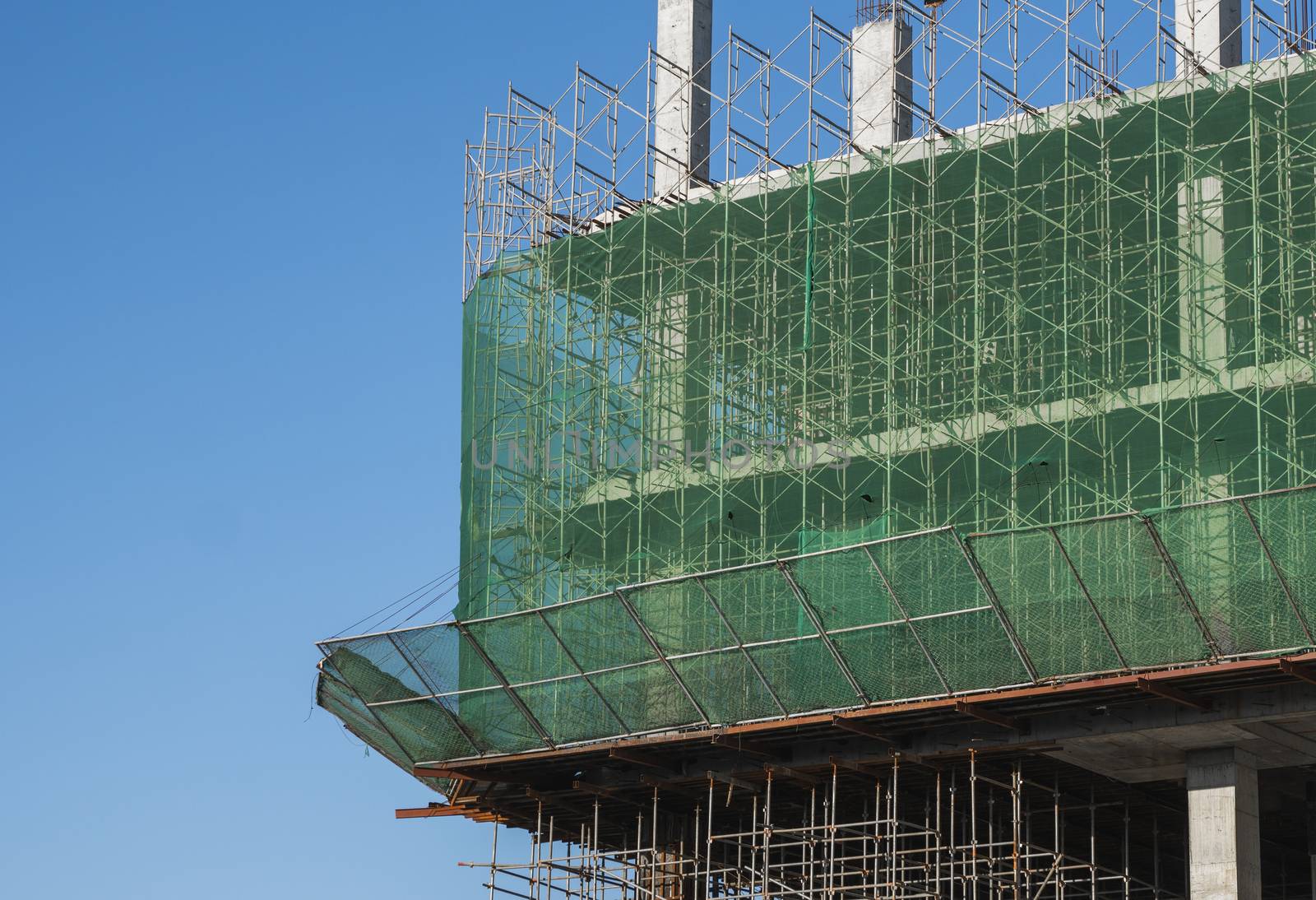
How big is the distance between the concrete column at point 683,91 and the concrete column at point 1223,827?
17144 millimetres

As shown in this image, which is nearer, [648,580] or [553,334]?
[648,580]

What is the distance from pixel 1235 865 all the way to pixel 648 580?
1112 cm

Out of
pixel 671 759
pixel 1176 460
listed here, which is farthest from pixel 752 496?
pixel 1176 460

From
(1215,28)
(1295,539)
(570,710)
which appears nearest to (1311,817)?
(1295,539)

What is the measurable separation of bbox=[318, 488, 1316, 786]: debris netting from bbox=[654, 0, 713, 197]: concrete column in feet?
38.6

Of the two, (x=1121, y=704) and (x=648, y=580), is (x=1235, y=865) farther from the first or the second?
(x=648, y=580)

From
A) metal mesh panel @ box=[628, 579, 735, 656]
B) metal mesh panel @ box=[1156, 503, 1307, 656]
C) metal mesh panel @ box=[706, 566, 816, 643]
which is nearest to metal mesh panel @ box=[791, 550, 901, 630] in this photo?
metal mesh panel @ box=[706, 566, 816, 643]

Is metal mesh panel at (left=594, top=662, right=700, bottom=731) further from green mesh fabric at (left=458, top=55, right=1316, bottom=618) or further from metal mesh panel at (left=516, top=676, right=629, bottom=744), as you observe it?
green mesh fabric at (left=458, top=55, right=1316, bottom=618)

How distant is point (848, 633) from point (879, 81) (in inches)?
592

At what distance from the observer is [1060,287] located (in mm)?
38281

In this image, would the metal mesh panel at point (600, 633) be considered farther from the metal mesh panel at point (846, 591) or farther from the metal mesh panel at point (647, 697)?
the metal mesh panel at point (846, 591)

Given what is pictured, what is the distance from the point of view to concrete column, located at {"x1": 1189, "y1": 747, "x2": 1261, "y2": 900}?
109 feet

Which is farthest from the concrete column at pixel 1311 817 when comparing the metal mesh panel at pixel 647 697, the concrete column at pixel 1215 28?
the concrete column at pixel 1215 28

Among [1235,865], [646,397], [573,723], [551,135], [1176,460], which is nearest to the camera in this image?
[1235,865]
